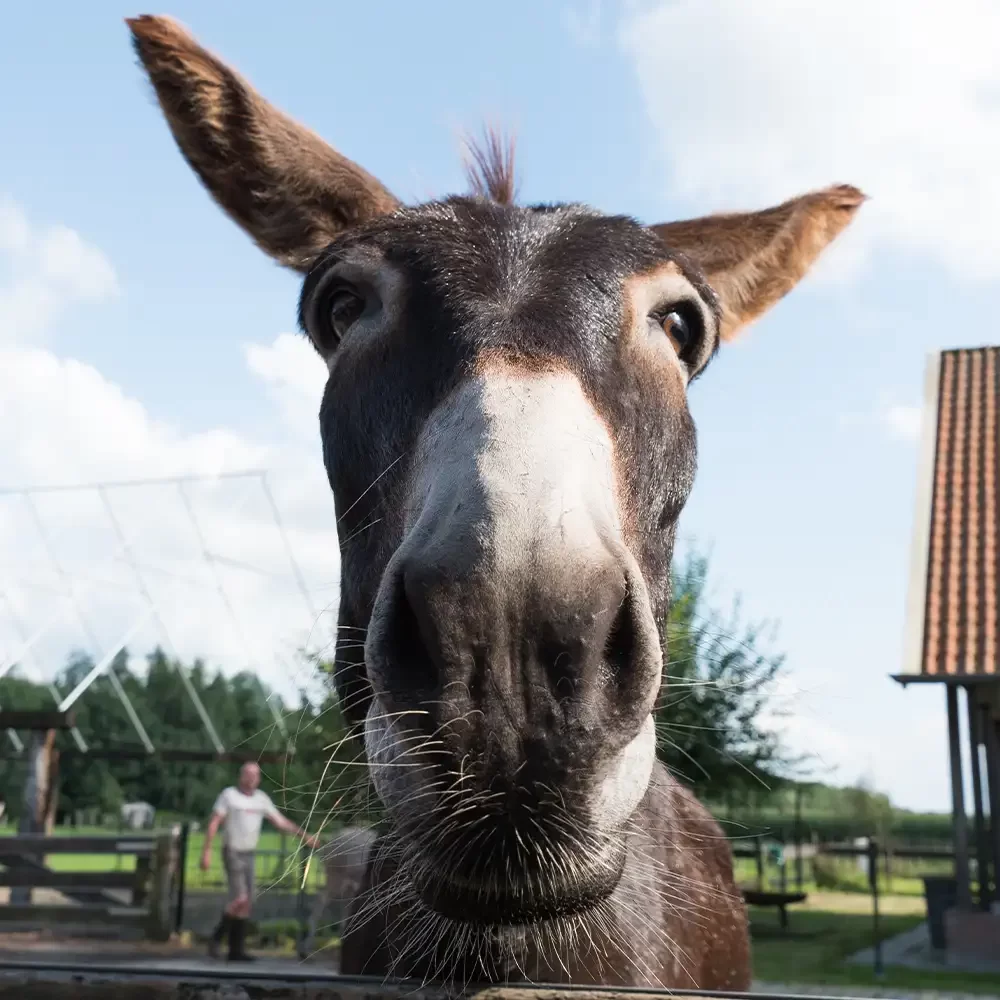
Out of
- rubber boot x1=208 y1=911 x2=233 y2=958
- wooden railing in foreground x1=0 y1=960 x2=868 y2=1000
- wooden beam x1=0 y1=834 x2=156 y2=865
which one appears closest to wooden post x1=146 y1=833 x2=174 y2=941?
wooden beam x1=0 y1=834 x2=156 y2=865

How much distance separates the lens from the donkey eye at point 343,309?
97.2 inches

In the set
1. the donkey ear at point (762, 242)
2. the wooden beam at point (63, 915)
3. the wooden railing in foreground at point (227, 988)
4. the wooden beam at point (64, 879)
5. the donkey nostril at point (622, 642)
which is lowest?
the wooden beam at point (63, 915)

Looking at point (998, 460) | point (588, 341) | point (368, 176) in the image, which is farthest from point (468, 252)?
point (998, 460)

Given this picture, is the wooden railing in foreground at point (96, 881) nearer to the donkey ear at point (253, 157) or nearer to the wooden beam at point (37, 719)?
the wooden beam at point (37, 719)

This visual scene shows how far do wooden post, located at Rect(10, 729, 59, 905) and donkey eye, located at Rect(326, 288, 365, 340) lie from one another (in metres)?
10.7

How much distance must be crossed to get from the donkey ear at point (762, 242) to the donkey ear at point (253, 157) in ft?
3.40

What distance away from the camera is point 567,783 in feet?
4.77

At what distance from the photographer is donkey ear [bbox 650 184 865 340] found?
3.44m

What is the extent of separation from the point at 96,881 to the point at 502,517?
1239 centimetres

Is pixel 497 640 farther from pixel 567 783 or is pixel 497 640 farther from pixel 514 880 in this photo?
pixel 514 880

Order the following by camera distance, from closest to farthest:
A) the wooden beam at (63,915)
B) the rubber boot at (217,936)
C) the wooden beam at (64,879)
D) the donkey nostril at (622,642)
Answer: the donkey nostril at (622,642)
the rubber boot at (217,936)
the wooden beam at (63,915)
the wooden beam at (64,879)

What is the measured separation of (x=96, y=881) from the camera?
1205 cm

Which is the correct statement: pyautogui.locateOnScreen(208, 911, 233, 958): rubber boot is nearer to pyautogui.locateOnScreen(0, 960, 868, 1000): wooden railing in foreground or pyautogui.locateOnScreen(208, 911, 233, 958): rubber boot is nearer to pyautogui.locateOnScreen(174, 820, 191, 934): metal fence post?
pyautogui.locateOnScreen(174, 820, 191, 934): metal fence post

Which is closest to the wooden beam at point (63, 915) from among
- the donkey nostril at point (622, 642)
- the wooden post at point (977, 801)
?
the wooden post at point (977, 801)
